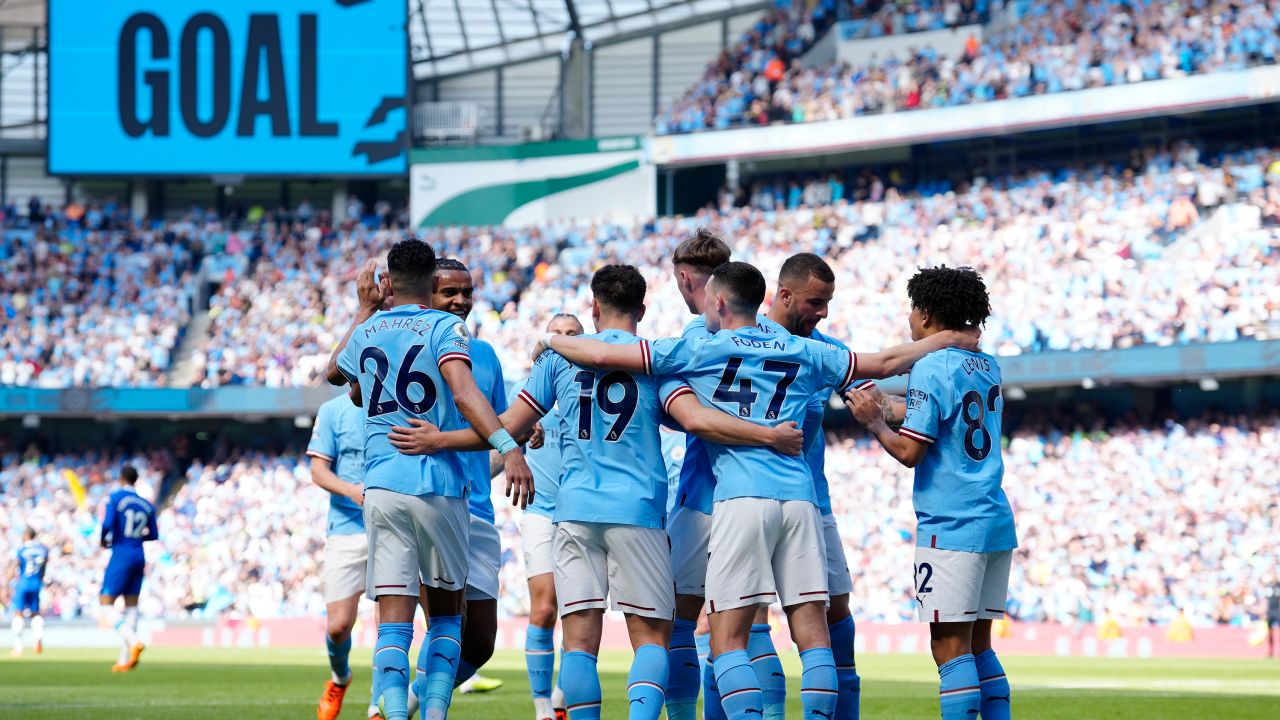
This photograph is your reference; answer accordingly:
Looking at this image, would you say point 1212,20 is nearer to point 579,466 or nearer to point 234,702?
point 234,702

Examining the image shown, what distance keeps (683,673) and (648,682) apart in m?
0.94

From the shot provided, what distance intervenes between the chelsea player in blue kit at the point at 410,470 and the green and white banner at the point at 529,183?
3389 centimetres

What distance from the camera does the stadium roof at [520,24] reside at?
4597 centimetres

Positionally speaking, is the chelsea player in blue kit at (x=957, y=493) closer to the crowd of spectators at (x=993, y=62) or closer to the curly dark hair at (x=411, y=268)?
the curly dark hair at (x=411, y=268)

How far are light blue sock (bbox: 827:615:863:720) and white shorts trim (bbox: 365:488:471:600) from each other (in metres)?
2.02

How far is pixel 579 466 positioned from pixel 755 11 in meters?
40.2

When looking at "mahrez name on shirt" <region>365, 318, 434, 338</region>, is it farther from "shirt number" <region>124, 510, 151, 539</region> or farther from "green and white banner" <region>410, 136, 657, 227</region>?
"green and white banner" <region>410, 136, 657, 227</region>

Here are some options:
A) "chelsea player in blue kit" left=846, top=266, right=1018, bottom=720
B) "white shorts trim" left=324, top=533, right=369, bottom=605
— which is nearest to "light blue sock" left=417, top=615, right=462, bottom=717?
"chelsea player in blue kit" left=846, top=266, right=1018, bottom=720

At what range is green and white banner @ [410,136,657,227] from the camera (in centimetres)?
4203

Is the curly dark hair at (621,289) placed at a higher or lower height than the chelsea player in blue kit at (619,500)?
higher

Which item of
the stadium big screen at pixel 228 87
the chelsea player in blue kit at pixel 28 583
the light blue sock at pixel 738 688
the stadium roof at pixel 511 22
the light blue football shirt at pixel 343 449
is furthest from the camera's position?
the stadium roof at pixel 511 22

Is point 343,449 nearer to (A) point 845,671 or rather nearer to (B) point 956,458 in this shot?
(A) point 845,671

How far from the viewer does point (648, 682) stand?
738cm

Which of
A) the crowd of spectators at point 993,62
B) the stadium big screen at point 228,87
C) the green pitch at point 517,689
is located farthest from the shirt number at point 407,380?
the stadium big screen at point 228,87
